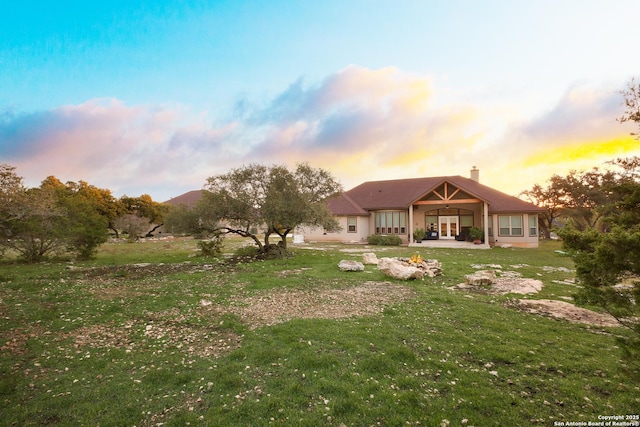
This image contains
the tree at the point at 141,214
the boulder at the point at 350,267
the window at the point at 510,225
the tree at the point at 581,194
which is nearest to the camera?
the boulder at the point at 350,267

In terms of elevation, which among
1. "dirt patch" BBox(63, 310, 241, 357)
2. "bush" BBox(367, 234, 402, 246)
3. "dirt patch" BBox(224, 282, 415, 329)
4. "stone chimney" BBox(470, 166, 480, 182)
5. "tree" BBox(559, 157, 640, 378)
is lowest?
"dirt patch" BBox(63, 310, 241, 357)

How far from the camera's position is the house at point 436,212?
28.5 metres

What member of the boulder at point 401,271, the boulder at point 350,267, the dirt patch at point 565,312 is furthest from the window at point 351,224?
the dirt patch at point 565,312

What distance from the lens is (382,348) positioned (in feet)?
18.8

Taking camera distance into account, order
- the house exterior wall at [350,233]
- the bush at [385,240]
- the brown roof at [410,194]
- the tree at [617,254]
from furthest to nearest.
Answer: the house exterior wall at [350,233]
the bush at [385,240]
the brown roof at [410,194]
the tree at [617,254]

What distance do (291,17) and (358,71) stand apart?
19.9ft

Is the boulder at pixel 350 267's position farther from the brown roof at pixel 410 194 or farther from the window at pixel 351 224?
the window at pixel 351 224

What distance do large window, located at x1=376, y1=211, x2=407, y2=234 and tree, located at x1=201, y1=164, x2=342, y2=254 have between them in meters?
14.8

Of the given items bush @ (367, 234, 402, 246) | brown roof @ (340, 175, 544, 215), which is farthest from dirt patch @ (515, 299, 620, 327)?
bush @ (367, 234, 402, 246)

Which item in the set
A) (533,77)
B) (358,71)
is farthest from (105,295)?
(533,77)

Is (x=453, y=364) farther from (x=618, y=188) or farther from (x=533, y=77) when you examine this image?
(x=533, y=77)

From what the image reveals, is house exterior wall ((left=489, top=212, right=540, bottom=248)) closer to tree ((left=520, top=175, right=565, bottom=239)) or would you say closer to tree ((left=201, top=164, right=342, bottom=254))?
tree ((left=520, top=175, right=565, bottom=239))

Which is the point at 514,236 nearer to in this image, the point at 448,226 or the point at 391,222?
the point at 448,226

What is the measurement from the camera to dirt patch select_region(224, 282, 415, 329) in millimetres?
7793
